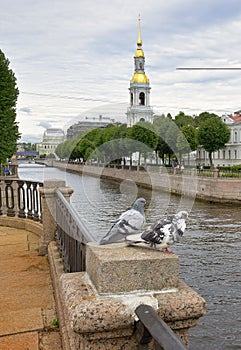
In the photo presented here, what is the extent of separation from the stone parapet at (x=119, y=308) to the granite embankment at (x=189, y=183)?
27727 mm

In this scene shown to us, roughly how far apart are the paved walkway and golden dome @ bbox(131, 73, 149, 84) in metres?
85.9

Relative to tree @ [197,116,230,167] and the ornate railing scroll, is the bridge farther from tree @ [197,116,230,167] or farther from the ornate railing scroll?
tree @ [197,116,230,167]

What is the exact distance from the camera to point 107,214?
877 inches

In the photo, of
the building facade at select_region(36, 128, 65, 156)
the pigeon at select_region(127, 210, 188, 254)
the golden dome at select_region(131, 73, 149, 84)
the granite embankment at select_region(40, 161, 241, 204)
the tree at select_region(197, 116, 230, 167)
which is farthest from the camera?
the golden dome at select_region(131, 73, 149, 84)

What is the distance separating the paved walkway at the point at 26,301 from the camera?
10.6ft

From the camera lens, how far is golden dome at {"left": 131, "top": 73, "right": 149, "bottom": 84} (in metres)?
89.1

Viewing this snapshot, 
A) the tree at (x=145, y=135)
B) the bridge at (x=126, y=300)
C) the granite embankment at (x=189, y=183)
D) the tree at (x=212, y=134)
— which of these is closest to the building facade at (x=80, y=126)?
the bridge at (x=126, y=300)

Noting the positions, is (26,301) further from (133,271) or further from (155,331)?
(155,331)

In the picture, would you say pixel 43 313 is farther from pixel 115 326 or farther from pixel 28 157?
pixel 28 157

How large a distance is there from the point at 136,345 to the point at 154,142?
5172 cm

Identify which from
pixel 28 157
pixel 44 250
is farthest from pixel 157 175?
pixel 28 157

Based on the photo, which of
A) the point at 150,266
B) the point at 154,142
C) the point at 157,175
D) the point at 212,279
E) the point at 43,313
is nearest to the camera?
the point at 150,266

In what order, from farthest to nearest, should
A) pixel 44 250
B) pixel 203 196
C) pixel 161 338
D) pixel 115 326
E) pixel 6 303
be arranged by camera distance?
pixel 203 196 < pixel 44 250 < pixel 6 303 < pixel 115 326 < pixel 161 338

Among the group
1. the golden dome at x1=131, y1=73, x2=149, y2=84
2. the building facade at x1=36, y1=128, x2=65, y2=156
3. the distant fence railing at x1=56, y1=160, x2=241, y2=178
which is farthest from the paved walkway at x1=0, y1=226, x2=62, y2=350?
the golden dome at x1=131, y1=73, x2=149, y2=84
